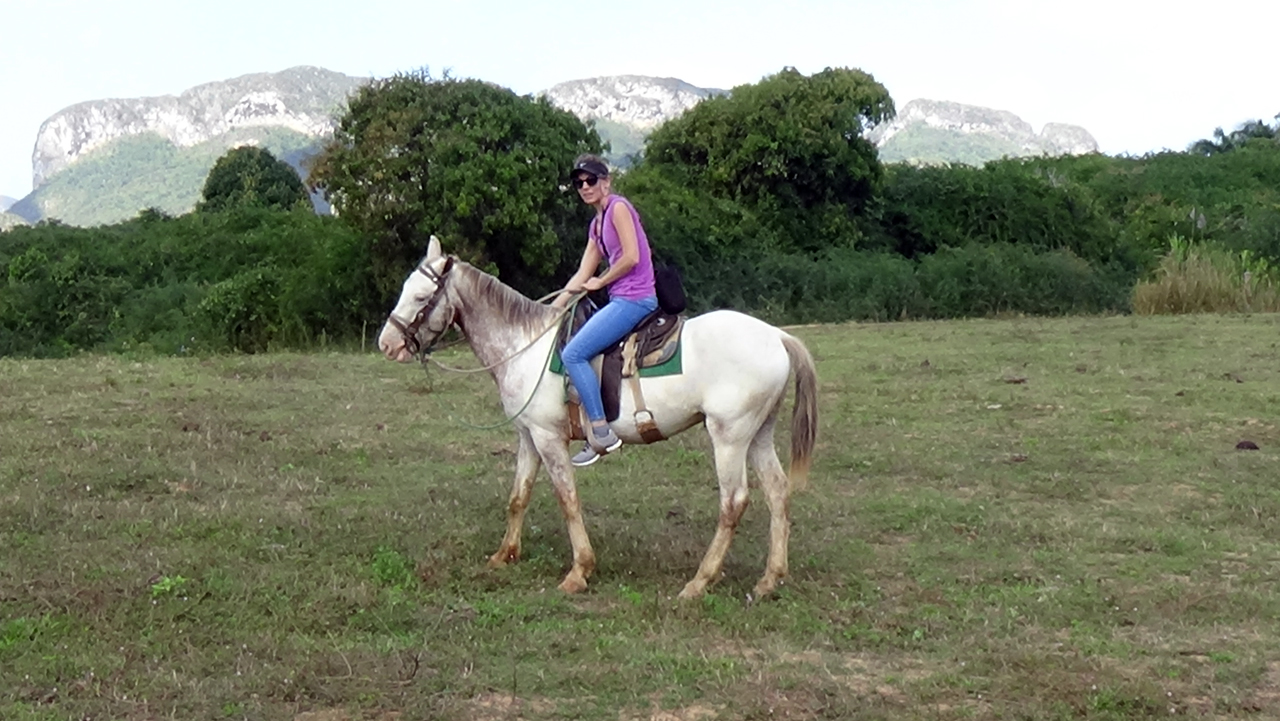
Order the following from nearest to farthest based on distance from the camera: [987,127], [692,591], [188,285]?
[692,591] < [188,285] < [987,127]

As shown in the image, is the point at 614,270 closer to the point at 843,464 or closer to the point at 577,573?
the point at 577,573

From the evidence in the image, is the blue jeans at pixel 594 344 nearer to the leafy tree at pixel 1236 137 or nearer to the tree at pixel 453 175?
the tree at pixel 453 175

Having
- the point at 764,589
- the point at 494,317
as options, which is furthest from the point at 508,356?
the point at 764,589

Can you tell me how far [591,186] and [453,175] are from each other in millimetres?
12662

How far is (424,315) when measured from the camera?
6.64m

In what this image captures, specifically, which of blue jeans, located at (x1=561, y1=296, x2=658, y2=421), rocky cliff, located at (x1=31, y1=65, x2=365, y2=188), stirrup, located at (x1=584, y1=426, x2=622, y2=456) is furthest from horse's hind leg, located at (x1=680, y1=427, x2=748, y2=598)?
rocky cliff, located at (x1=31, y1=65, x2=365, y2=188)

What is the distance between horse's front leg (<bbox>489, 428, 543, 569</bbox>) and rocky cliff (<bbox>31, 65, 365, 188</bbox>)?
299ft

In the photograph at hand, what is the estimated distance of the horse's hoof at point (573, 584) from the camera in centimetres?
637

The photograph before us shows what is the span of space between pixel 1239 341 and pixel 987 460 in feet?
28.4

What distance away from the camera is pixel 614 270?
638 cm

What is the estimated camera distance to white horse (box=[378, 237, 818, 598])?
21.0 feet

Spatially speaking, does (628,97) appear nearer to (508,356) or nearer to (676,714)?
(508,356)

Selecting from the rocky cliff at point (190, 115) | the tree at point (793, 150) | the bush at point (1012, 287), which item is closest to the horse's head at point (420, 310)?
the bush at point (1012, 287)

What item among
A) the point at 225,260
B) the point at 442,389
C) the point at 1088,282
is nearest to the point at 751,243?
the point at 1088,282
